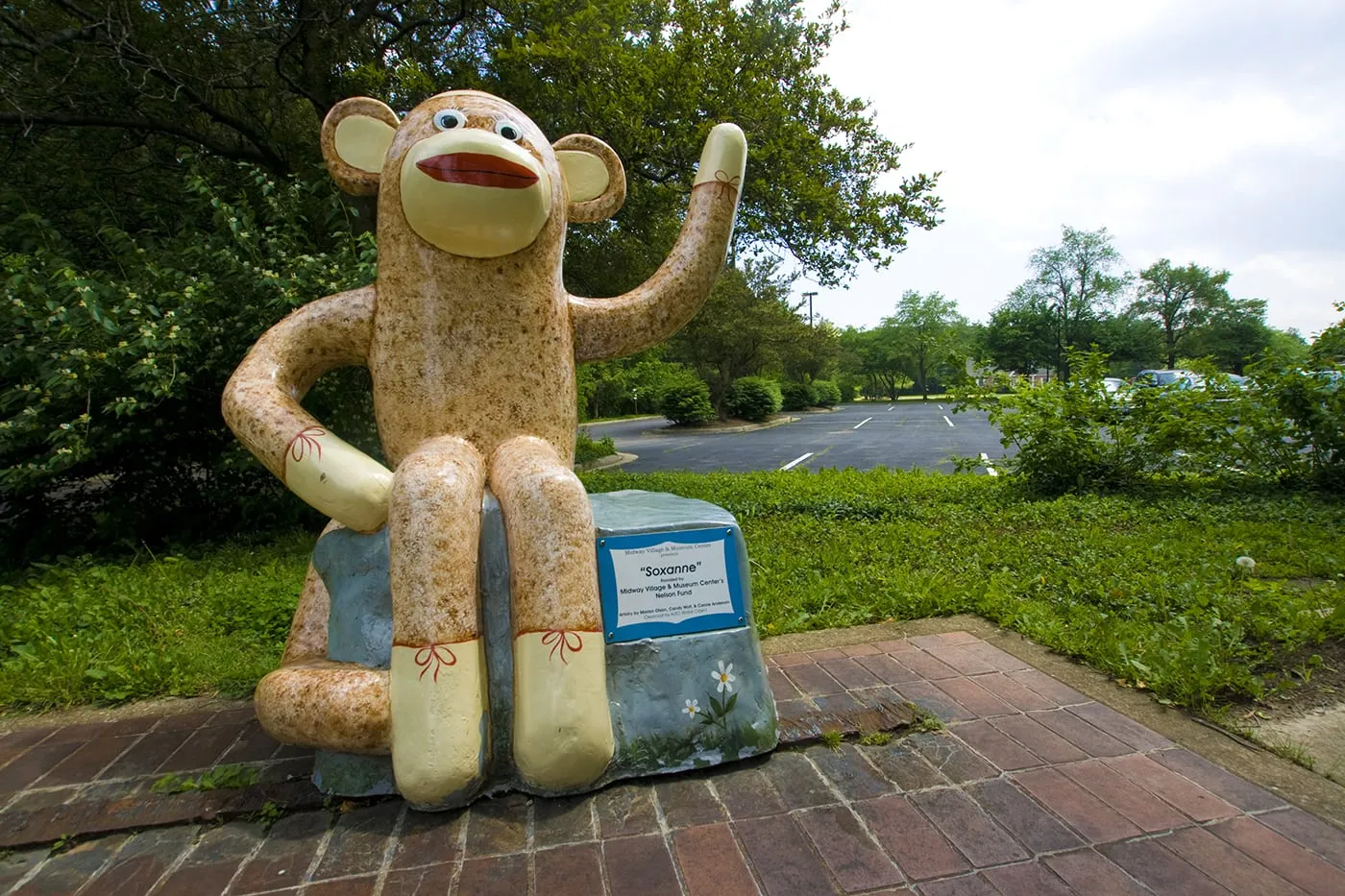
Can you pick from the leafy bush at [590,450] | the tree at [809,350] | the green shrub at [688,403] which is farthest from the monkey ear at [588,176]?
the tree at [809,350]

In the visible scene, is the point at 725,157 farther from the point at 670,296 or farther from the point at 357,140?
the point at 357,140

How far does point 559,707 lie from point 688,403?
21.2m

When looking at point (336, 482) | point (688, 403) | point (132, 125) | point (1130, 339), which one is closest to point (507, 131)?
point (336, 482)

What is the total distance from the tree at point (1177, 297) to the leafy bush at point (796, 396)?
2588 cm

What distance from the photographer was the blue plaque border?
2.29 m

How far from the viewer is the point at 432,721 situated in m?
1.98

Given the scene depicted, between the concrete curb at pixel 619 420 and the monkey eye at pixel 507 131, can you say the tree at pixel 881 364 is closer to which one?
the concrete curb at pixel 619 420

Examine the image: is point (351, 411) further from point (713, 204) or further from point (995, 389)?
point (995, 389)

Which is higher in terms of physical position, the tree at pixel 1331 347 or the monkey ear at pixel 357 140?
the monkey ear at pixel 357 140

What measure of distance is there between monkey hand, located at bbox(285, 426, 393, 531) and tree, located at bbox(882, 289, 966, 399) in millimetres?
52358

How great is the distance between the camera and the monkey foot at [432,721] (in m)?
1.98

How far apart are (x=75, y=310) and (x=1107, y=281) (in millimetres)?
50389

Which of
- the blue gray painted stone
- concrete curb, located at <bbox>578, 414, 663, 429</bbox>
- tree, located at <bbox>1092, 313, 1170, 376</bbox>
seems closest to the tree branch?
the blue gray painted stone

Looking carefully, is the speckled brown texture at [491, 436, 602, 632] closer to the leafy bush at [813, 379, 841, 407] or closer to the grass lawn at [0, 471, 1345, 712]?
the grass lawn at [0, 471, 1345, 712]
